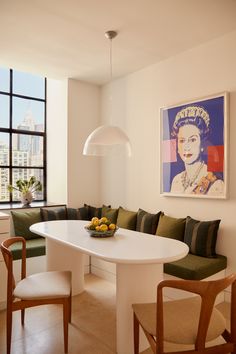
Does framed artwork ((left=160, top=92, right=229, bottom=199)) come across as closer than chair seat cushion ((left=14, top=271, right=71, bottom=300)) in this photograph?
No

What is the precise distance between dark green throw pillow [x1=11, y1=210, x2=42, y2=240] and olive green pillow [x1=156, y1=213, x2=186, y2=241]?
165 cm

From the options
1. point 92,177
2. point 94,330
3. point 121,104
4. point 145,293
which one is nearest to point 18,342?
point 94,330

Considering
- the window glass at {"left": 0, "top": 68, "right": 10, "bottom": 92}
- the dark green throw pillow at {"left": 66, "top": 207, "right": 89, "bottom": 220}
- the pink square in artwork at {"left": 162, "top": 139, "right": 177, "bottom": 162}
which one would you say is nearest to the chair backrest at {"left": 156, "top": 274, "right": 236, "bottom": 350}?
the pink square in artwork at {"left": 162, "top": 139, "right": 177, "bottom": 162}

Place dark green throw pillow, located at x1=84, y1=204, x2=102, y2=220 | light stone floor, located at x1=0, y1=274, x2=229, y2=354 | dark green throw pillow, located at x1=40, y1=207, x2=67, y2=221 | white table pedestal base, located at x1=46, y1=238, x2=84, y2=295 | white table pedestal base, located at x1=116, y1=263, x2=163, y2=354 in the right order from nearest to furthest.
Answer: white table pedestal base, located at x1=116, y1=263, x2=163, y2=354, light stone floor, located at x1=0, y1=274, x2=229, y2=354, white table pedestal base, located at x1=46, y1=238, x2=84, y2=295, dark green throw pillow, located at x1=40, y1=207, x2=67, y2=221, dark green throw pillow, located at x1=84, y1=204, x2=102, y2=220

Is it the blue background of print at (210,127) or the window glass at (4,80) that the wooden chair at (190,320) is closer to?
the blue background of print at (210,127)

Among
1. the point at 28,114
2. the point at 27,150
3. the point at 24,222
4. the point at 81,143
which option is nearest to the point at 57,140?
the point at 81,143

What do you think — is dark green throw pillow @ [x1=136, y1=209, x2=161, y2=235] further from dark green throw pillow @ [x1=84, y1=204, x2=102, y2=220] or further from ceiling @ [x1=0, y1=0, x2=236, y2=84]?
ceiling @ [x1=0, y1=0, x2=236, y2=84]

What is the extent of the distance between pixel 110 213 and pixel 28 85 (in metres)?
2.46

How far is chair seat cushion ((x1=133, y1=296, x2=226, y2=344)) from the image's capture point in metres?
1.55

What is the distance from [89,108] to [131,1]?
7.58ft

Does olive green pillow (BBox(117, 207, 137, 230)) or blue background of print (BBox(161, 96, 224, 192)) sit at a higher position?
blue background of print (BBox(161, 96, 224, 192))

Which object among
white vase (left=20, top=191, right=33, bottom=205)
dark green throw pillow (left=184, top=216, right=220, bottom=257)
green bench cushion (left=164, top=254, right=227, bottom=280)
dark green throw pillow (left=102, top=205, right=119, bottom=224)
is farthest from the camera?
white vase (left=20, top=191, right=33, bottom=205)

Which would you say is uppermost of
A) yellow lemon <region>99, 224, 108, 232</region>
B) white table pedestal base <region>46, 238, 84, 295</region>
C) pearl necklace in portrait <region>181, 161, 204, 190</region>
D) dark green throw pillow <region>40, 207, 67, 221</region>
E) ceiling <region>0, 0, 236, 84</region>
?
ceiling <region>0, 0, 236, 84</region>

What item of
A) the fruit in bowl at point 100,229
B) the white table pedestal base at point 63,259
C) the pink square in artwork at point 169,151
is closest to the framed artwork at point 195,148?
the pink square in artwork at point 169,151
